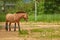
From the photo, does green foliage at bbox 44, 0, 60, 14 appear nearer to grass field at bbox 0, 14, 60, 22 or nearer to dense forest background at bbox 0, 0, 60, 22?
dense forest background at bbox 0, 0, 60, 22

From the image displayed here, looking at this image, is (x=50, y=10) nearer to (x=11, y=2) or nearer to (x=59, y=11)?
(x=59, y=11)

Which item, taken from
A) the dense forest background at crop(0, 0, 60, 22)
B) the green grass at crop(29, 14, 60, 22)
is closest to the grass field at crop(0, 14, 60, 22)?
the green grass at crop(29, 14, 60, 22)

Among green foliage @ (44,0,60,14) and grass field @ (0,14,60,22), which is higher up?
green foliage @ (44,0,60,14)

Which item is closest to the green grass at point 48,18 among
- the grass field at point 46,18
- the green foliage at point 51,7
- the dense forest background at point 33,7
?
the grass field at point 46,18

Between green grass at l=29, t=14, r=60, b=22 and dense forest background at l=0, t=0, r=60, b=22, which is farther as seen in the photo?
dense forest background at l=0, t=0, r=60, b=22

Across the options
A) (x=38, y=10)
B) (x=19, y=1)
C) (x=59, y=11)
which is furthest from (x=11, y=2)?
(x=59, y=11)

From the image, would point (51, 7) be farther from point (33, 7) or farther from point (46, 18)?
point (46, 18)

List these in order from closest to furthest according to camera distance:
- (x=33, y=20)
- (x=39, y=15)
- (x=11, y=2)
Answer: (x=33, y=20) < (x=39, y=15) < (x=11, y=2)

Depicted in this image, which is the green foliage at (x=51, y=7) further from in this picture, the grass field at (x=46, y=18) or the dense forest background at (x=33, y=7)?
the grass field at (x=46, y=18)

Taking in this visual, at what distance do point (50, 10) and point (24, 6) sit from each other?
2.53 m

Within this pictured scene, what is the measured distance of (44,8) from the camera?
26.1m

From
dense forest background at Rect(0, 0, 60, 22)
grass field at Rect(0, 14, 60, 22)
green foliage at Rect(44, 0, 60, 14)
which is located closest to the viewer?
grass field at Rect(0, 14, 60, 22)

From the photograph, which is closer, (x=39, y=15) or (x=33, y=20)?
(x=33, y=20)

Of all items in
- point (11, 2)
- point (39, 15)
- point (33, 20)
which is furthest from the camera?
point (11, 2)
